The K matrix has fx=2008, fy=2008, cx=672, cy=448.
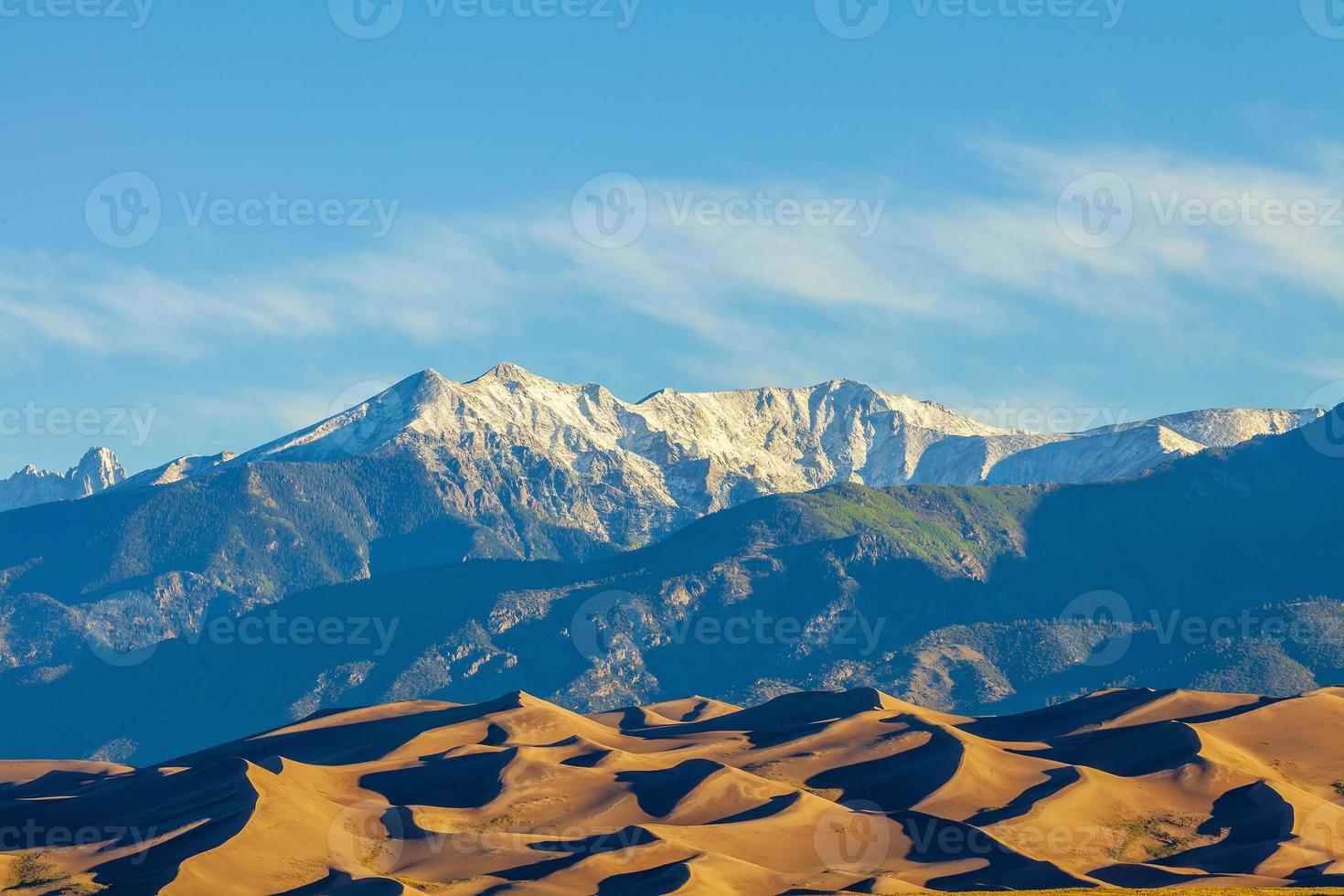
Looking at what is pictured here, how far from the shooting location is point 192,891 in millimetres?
191875

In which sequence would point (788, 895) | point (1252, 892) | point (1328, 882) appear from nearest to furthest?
point (1252, 892)
point (1328, 882)
point (788, 895)

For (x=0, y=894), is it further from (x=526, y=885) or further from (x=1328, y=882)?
(x=1328, y=882)

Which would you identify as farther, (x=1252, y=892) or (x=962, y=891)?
(x=962, y=891)

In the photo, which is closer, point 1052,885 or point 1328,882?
point 1328,882

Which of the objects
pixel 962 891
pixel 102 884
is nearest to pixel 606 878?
pixel 962 891

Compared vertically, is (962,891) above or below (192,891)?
below

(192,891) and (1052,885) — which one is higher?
(192,891)

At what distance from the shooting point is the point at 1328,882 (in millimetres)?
181750

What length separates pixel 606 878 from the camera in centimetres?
19988

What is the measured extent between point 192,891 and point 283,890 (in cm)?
987

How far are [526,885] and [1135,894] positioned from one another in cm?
5944

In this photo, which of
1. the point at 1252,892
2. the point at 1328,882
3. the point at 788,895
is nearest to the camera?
the point at 1252,892

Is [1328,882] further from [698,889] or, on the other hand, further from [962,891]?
[698,889]

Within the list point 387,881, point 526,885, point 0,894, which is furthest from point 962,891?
point 0,894
